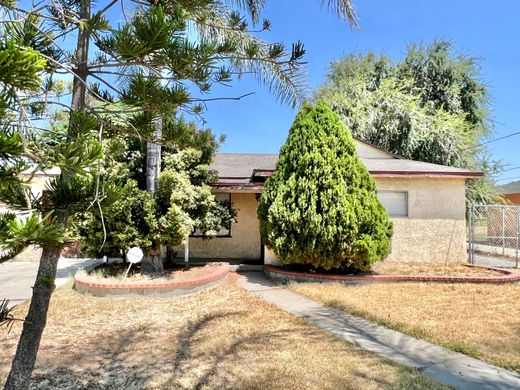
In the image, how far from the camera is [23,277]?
399 inches

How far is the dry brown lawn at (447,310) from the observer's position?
5012 millimetres

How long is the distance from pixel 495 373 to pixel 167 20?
495 cm

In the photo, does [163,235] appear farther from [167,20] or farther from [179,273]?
[167,20]

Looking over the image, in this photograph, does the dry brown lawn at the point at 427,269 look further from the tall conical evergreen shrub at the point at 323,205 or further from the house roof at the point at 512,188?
the house roof at the point at 512,188

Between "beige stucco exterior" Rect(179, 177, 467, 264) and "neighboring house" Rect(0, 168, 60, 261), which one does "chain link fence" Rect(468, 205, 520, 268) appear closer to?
"beige stucco exterior" Rect(179, 177, 467, 264)

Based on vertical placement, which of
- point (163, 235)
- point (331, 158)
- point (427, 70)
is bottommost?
point (163, 235)

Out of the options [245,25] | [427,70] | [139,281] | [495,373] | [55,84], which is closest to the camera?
[55,84]

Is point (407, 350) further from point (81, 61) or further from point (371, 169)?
point (371, 169)

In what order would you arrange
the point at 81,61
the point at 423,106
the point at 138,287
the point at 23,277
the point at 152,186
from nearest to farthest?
1. the point at 81,61
2. the point at 138,287
3. the point at 152,186
4. the point at 23,277
5. the point at 423,106

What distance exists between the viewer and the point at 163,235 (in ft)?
27.4

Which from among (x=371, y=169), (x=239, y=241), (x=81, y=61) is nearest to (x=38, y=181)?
(x=81, y=61)

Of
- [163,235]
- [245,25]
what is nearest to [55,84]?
[245,25]

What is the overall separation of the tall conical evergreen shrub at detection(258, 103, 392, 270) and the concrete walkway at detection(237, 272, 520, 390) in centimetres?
179

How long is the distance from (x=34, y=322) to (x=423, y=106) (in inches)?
987
